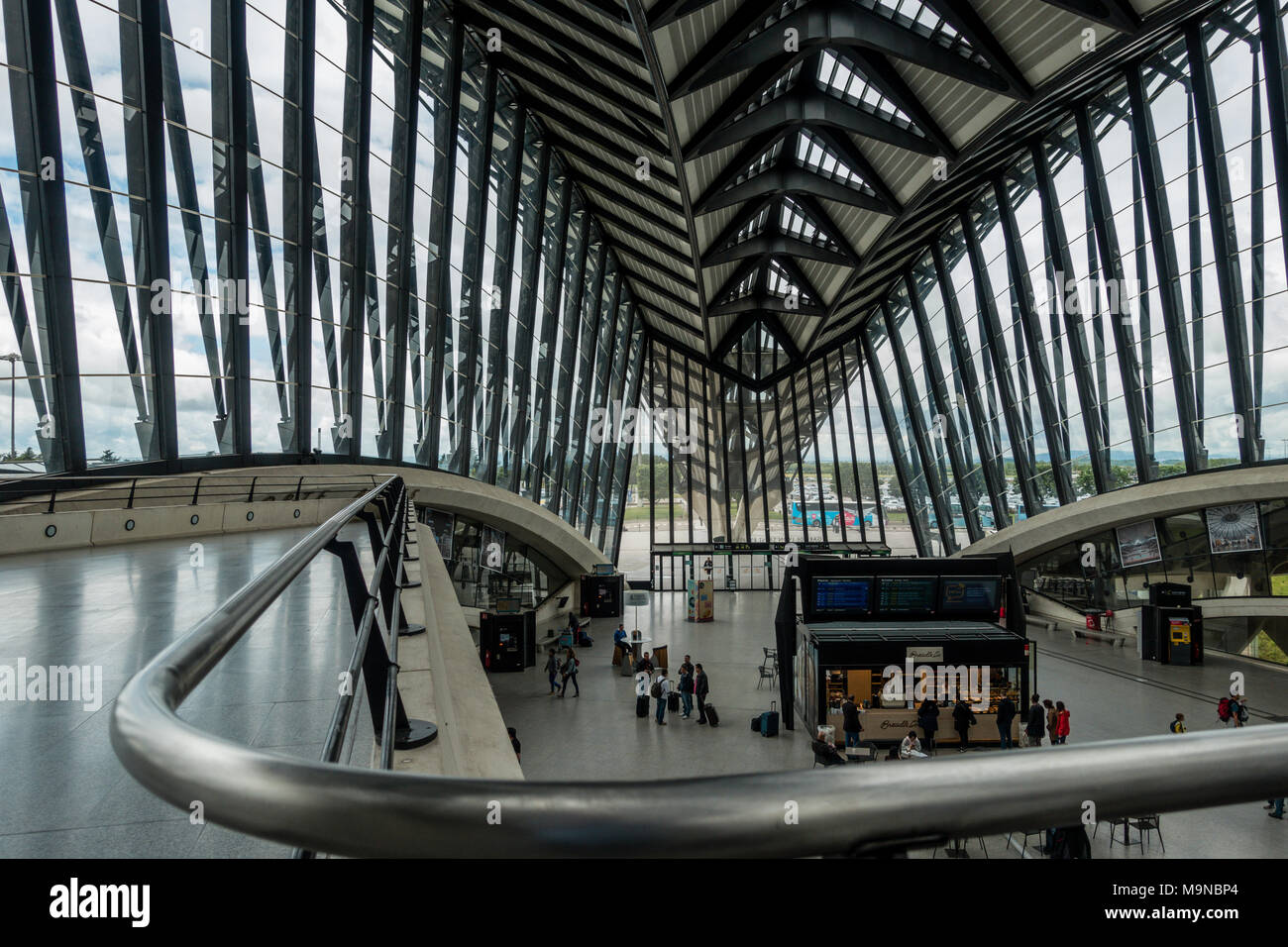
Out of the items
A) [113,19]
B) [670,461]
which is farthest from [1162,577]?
[113,19]

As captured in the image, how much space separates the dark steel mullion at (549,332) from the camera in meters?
32.0

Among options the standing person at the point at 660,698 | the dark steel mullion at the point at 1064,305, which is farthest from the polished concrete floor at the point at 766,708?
the dark steel mullion at the point at 1064,305

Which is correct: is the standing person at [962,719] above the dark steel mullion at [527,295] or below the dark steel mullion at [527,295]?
below

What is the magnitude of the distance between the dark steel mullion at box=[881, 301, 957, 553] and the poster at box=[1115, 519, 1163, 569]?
1021cm

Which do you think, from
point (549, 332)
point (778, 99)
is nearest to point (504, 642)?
point (549, 332)

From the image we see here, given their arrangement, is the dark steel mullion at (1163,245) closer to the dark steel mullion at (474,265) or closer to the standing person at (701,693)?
the standing person at (701,693)

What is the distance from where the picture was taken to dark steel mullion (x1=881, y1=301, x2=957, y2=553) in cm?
4084

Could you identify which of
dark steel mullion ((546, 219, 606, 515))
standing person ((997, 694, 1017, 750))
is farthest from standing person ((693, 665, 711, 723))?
dark steel mullion ((546, 219, 606, 515))

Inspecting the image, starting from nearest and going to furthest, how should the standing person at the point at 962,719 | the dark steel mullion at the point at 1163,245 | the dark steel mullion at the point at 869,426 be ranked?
1. the standing person at the point at 962,719
2. the dark steel mullion at the point at 1163,245
3. the dark steel mullion at the point at 869,426

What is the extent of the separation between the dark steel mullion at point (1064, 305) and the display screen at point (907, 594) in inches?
534

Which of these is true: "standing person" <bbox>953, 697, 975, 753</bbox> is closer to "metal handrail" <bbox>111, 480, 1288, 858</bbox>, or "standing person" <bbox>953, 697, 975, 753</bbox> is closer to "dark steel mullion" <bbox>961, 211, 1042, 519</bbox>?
"metal handrail" <bbox>111, 480, 1288, 858</bbox>

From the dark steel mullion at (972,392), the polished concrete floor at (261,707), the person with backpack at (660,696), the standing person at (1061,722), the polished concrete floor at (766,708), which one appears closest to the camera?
the polished concrete floor at (261,707)

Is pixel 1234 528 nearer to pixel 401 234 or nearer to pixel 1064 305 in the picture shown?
pixel 1064 305
